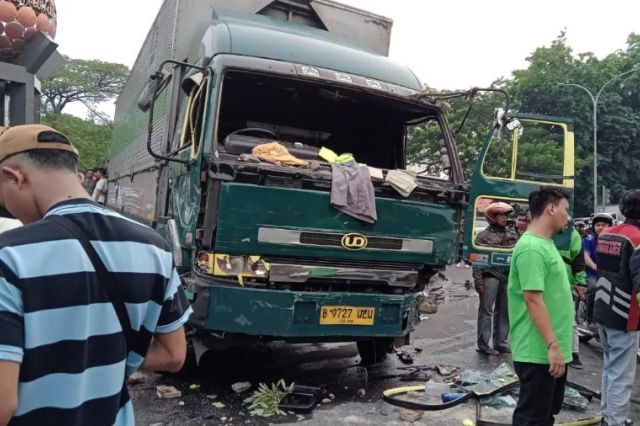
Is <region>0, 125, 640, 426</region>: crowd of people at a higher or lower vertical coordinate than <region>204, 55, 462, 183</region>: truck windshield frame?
lower

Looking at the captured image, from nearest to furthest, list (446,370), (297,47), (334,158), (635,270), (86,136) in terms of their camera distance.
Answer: (635,270), (334,158), (297,47), (446,370), (86,136)

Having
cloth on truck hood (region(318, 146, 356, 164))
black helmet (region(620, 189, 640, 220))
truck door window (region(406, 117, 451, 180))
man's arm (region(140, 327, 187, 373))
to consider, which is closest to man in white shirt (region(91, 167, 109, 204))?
truck door window (region(406, 117, 451, 180))

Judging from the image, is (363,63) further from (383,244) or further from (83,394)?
(83,394)

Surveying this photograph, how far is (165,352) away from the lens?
163 cm

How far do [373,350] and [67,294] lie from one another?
4380mm

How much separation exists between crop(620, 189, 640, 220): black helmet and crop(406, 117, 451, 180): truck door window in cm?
149

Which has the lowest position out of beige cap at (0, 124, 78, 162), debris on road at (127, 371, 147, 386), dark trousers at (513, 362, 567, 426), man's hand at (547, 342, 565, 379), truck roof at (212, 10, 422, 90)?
debris on road at (127, 371, 147, 386)

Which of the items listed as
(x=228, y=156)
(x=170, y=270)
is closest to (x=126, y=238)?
(x=170, y=270)

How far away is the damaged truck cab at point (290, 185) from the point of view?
3979mm

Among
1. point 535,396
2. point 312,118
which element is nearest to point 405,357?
point 312,118

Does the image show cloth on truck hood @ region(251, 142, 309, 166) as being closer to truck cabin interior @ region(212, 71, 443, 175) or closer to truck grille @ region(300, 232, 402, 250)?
truck cabin interior @ region(212, 71, 443, 175)

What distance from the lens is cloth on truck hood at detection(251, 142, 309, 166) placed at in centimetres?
411

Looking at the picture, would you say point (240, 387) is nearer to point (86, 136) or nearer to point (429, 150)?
point (429, 150)

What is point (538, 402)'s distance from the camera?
2807 millimetres
